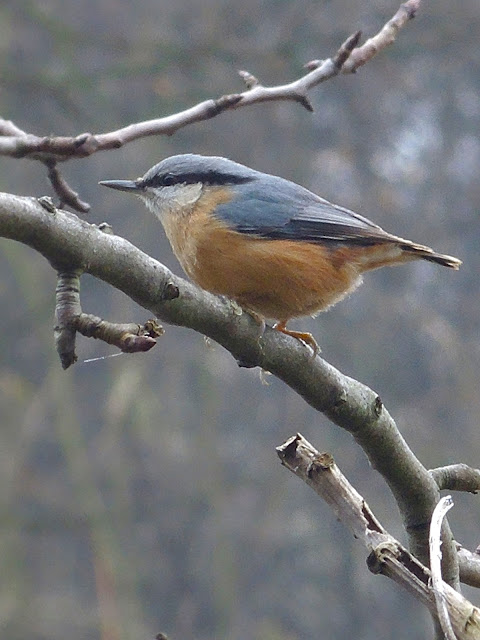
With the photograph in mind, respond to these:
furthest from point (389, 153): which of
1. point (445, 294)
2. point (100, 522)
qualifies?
point (100, 522)

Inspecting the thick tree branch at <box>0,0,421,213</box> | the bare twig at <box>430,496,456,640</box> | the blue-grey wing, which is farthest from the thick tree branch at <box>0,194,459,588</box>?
the blue-grey wing

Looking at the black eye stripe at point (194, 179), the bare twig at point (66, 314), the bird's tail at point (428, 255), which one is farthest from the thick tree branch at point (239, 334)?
the black eye stripe at point (194, 179)

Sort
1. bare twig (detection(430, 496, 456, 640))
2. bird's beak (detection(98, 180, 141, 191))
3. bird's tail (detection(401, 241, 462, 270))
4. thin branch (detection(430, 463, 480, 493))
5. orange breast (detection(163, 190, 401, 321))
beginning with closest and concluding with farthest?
bare twig (detection(430, 496, 456, 640)) → thin branch (detection(430, 463, 480, 493)) → orange breast (detection(163, 190, 401, 321)) → bird's beak (detection(98, 180, 141, 191)) → bird's tail (detection(401, 241, 462, 270))

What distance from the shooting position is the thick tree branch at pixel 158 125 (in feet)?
6.50

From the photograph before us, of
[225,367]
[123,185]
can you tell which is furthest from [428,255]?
[225,367]

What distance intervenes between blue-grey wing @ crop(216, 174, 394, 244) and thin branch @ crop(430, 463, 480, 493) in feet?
3.98

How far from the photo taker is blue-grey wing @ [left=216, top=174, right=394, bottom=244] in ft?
11.5

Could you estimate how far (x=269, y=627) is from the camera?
8.25m

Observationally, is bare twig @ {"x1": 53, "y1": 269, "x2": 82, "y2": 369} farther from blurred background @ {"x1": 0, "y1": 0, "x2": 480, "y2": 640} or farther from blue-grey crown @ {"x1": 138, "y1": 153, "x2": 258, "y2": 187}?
blurred background @ {"x1": 0, "y1": 0, "x2": 480, "y2": 640}

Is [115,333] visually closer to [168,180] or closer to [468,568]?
[468,568]

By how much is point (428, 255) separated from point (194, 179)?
820mm

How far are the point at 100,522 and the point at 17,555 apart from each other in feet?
3.00

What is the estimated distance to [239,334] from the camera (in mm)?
2229

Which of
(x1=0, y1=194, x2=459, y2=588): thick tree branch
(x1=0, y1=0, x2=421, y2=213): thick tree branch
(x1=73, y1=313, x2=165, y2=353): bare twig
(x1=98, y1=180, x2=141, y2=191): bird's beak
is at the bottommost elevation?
(x1=73, y1=313, x2=165, y2=353): bare twig
